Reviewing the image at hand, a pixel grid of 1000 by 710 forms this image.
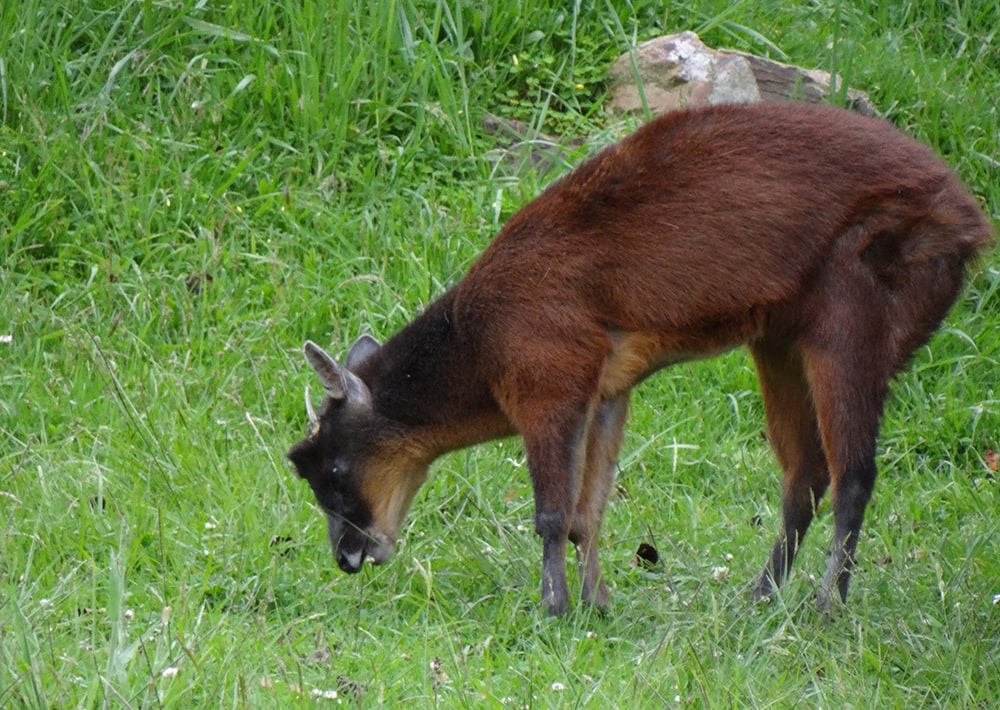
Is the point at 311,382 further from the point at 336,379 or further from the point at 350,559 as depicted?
the point at 350,559

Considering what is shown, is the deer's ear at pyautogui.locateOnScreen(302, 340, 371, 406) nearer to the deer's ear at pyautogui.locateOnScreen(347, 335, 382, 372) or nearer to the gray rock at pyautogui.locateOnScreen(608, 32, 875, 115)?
the deer's ear at pyautogui.locateOnScreen(347, 335, 382, 372)

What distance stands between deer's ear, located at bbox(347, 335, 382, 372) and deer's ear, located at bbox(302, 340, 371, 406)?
210mm

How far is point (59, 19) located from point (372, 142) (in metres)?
1.88

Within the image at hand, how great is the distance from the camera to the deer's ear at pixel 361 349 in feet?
21.8

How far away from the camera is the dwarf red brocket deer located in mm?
5906

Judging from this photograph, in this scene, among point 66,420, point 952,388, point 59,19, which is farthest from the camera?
point 59,19

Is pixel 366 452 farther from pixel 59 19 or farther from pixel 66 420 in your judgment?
pixel 59 19

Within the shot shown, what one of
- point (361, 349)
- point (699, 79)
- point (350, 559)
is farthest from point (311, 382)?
point (699, 79)

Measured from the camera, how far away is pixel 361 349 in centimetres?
670

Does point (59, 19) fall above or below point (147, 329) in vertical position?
above

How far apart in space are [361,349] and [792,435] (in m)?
1.74

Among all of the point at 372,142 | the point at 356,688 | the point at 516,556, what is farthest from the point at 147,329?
the point at 356,688

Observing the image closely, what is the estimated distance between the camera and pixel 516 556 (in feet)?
20.5

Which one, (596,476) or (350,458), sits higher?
(350,458)
